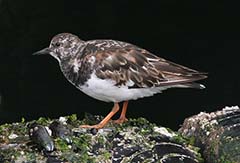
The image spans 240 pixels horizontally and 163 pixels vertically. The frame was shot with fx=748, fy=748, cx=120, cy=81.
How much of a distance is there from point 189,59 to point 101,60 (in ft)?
17.3

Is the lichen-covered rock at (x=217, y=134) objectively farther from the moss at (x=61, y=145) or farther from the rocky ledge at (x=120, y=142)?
the moss at (x=61, y=145)

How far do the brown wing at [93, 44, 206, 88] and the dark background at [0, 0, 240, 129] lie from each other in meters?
4.09

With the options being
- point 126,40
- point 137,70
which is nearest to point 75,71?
point 137,70

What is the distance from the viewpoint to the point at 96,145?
5410 millimetres

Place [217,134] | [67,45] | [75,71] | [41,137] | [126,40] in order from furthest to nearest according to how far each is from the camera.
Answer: [126,40] → [67,45] → [75,71] → [217,134] → [41,137]

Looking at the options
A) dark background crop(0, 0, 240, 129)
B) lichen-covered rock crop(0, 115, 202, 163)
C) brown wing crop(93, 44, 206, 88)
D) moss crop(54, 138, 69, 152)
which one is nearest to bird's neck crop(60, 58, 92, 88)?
brown wing crop(93, 44, 206, 88)

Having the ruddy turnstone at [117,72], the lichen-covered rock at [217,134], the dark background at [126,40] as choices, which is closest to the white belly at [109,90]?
the ruddy turnstone at [117,72]

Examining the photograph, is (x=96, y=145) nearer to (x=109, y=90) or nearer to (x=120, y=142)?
(x=120, y=142)

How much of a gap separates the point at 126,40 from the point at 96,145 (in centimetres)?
574

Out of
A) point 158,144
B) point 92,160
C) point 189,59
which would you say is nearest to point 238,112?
point 158,144

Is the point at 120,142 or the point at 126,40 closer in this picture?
the point at 120,142

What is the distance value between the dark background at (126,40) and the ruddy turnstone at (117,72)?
13.4 feet

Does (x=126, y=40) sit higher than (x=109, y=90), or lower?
lower

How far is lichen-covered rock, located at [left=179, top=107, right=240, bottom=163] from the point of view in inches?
214
